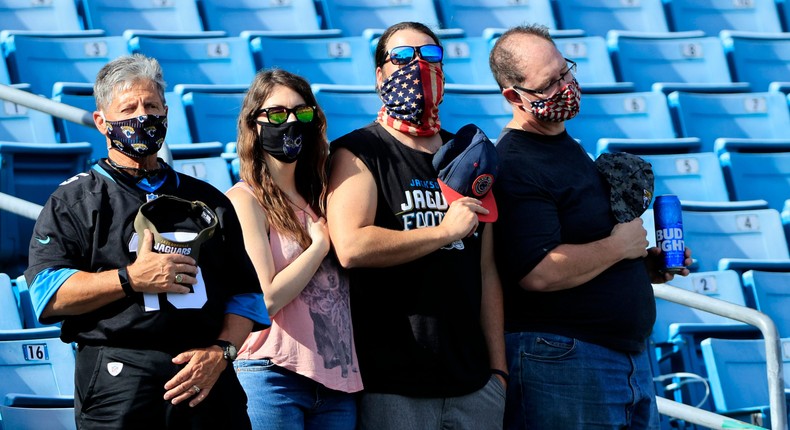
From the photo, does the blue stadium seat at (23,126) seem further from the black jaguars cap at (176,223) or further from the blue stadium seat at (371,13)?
the black jaguars cap at (176,223)

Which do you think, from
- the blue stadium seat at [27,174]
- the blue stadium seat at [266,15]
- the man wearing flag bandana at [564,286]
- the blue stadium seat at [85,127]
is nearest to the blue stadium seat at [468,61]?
the blue stadium seat at [266,15]

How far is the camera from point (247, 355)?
8.61 ft

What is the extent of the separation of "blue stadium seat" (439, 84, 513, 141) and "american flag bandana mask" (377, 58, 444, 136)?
2.62 m

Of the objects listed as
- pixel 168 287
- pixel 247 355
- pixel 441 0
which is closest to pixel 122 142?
pixel 168 287

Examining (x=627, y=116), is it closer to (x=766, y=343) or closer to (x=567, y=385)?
(x=766, y=343)

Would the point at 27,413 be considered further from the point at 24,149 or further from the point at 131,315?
the point at 24,149

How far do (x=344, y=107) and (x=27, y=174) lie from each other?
1465 mm

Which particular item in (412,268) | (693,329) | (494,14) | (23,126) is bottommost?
(693,329)

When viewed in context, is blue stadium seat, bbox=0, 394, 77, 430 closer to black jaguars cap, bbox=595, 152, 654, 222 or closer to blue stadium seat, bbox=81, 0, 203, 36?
black jaguars cap, bbox=595, 152, 654, 222

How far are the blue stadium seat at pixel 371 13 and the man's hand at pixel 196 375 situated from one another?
4114 mm

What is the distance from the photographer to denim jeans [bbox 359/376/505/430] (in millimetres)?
2602

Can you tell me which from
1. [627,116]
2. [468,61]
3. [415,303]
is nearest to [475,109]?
[468,61]

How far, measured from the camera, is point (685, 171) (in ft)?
18.0

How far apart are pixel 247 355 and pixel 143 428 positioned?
36cm
